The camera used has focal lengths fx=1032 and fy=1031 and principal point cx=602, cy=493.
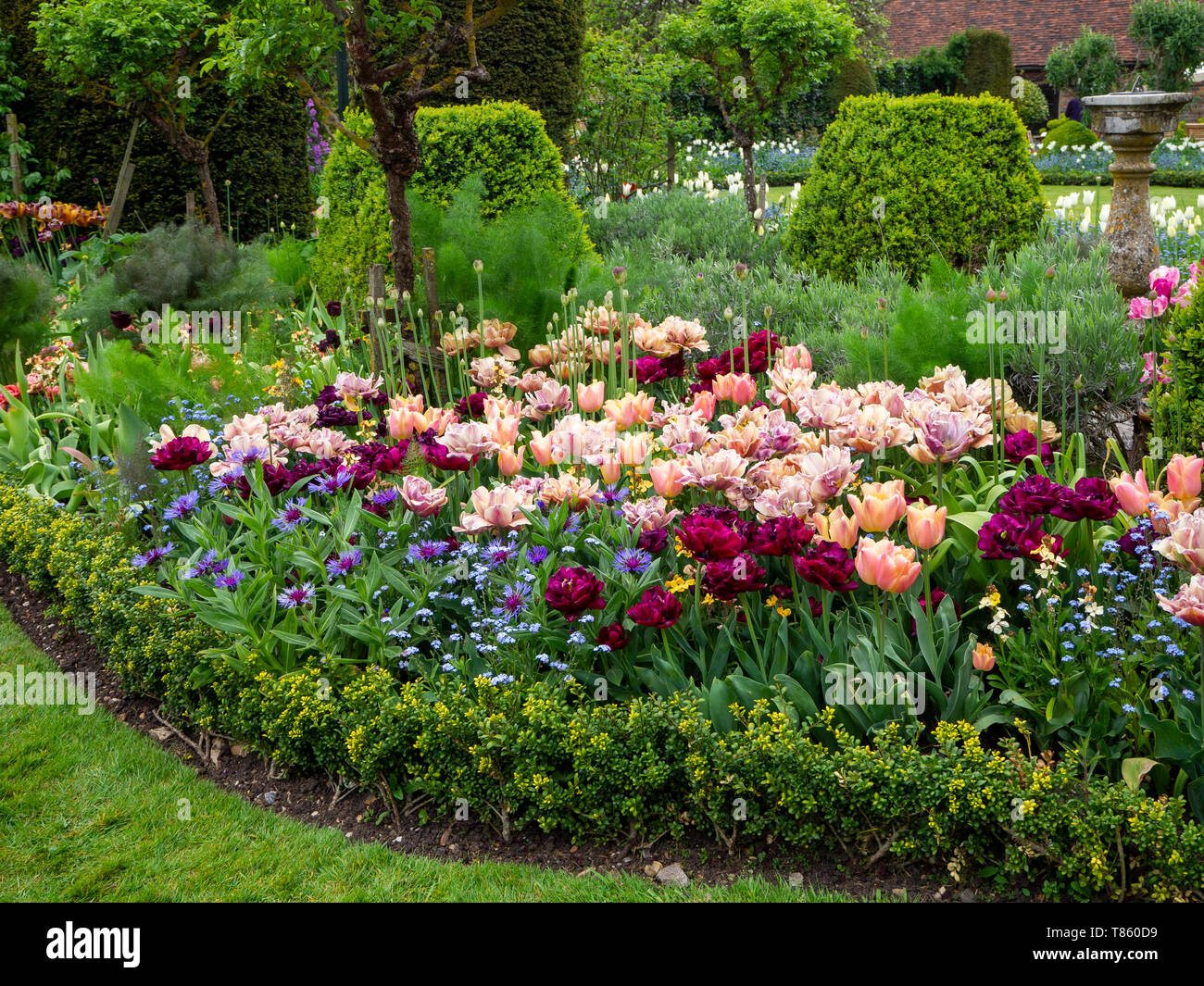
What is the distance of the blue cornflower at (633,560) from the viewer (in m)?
2.89

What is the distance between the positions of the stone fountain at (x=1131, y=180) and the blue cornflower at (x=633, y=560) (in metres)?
4.00

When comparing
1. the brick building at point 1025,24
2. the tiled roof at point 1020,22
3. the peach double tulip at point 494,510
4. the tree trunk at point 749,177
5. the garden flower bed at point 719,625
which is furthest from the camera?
the tiled roof at point 1020,22

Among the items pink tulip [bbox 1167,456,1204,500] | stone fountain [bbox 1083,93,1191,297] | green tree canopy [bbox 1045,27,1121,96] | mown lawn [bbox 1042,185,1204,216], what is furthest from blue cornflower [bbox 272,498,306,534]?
green tree canopy [bbox 1045,27,1121,96]

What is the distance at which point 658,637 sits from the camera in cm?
303

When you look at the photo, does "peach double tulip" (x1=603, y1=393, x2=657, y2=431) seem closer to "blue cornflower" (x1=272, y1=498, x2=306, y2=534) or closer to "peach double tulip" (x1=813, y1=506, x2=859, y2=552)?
"peach double tulip" (x1=813, y1=506, x2=859, y2=552)

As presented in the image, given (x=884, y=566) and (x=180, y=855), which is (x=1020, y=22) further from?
(x=180, y=855)

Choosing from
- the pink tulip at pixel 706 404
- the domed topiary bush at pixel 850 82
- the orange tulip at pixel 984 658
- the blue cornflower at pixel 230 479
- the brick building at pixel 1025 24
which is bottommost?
the orange tulip at pixel 984 658

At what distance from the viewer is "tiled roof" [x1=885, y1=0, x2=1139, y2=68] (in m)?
36.2

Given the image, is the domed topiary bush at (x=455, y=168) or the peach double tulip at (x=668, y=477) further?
the domed topiary bush at (x=455, y=168)

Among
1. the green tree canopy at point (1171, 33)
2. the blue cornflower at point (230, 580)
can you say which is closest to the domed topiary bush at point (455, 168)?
the blue cornflower at point (230, 580)

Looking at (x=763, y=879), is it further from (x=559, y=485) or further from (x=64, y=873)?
(x=64, y=873)

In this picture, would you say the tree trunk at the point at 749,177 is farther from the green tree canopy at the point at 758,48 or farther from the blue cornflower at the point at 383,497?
the blue cornflower at the point at 383,497

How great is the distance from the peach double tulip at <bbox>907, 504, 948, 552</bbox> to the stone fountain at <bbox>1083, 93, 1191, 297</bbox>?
3.88 meters
